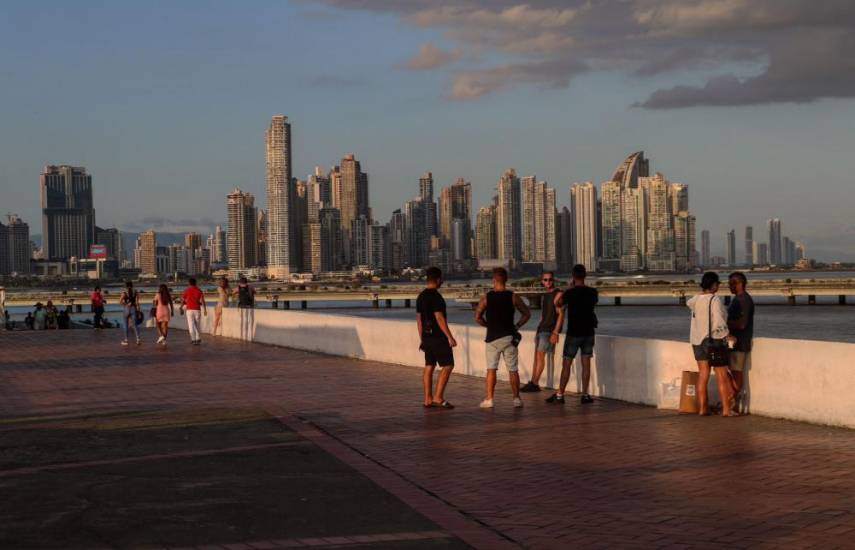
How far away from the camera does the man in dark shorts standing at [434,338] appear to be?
13617 mm

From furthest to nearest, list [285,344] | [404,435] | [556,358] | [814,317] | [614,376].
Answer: [814,317] < [285,344] < [556,358] < [614,376] < [404,435]

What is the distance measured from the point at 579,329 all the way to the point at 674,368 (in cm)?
122

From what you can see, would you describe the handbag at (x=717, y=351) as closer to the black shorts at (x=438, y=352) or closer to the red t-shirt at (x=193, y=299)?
the black shorts at (x=438, y=352)

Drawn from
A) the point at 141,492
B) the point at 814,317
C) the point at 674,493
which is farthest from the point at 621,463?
the point at 814,317

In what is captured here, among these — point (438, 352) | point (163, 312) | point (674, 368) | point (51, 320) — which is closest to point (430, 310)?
point (438, 352)

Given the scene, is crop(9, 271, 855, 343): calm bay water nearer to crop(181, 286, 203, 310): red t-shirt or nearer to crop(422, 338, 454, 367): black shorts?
crop(181, 286, 203, 310): red t-shirt

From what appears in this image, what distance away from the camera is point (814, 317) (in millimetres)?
102125

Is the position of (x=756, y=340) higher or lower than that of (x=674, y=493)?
higher

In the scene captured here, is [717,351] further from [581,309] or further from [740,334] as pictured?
[581,309]

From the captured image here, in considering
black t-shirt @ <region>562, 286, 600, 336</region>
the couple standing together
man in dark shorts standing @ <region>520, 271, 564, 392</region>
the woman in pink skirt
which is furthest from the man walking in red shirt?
black t-shirt @ <region>562, 286, 600, 336</region>

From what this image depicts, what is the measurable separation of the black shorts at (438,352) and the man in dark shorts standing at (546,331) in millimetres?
1616

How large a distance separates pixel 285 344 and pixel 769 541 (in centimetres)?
2086

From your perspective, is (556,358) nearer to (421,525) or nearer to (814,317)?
(421,525)

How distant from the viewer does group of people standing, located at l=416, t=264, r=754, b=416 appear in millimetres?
12406
